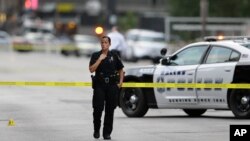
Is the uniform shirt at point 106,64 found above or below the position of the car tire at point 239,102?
above

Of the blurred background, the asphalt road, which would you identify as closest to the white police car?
Answer: the asphalt road

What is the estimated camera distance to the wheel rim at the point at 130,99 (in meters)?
18.8

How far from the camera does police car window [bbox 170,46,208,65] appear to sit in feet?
59.6

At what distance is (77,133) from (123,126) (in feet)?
5.03

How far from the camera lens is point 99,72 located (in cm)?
1412

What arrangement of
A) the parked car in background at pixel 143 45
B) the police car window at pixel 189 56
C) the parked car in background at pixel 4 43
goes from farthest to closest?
1. the parked car in background at pixel 4 43
2. the parked car in background at pixel 143 45
3. the police car window at pixel 189 56

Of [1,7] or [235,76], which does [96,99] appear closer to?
[235,76]

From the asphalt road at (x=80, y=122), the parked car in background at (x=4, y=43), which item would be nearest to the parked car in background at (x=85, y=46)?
the parked car in background at (x=4, y=43)

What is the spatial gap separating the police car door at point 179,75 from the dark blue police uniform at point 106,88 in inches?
158

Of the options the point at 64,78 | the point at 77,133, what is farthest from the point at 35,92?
the point at 77,133

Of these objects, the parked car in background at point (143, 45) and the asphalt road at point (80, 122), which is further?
the parked car in background at point (143, 45)

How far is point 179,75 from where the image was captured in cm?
1816

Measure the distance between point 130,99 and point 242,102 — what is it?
2.48 m

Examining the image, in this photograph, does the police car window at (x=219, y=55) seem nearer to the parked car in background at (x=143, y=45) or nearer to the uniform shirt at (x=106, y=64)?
the uniform shirt at (x=106, y=64)
